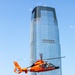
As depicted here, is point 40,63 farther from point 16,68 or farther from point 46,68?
point 16,68

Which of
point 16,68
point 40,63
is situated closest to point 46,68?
point 40,63

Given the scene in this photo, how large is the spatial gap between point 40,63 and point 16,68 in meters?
9.70

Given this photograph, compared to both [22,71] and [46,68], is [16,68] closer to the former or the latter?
[22,71]

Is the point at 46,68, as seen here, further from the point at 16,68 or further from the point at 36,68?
the point at 16,68

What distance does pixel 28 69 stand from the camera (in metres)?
109

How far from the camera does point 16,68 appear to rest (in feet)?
363

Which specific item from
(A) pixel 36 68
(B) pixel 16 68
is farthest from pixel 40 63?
(B) pixel 16 68

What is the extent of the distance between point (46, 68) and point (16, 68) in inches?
448

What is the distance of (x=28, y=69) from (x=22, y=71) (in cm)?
234

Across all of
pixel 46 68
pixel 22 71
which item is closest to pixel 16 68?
pixel 22 71

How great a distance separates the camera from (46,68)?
10788 cm

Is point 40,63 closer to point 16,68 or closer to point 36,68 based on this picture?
point 36,68

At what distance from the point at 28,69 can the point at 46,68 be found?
6673 mm

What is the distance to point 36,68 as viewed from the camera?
107 meters
